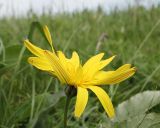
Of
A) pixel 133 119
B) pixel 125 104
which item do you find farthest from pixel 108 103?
pixel 125 104

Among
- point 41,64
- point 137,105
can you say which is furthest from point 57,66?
point 137,105

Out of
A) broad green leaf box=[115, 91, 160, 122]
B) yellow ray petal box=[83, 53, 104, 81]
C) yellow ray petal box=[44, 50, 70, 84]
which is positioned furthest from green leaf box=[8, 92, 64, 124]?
yellow ray petal box=[44, 50, 70, 84]

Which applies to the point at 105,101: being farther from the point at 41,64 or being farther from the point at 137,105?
the point at 137,105

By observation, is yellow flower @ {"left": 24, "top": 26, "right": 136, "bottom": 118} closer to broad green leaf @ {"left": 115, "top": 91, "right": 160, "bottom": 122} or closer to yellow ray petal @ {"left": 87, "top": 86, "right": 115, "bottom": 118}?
yellow ray petal @ {"left": 87, "top": 86, "right": 115, "bottom": 118}

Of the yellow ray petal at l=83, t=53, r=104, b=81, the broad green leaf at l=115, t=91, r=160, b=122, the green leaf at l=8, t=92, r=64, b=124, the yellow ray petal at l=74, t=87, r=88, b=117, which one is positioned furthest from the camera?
the green leaf at l=8, t=92, r=64, b=124

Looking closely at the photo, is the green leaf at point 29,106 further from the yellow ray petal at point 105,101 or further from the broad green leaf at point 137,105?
the yellow ray petal at point 105,101

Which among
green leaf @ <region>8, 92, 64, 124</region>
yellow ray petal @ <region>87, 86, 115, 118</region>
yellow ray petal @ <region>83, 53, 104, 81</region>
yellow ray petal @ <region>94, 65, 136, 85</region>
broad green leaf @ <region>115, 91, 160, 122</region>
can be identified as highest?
yellow ray petal @ <region>94, 65, 136, 85</region>

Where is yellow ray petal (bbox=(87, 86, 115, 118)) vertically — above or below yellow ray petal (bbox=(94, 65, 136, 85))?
below
